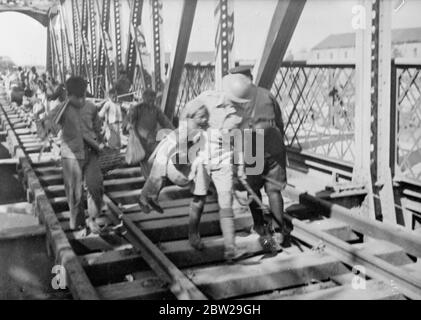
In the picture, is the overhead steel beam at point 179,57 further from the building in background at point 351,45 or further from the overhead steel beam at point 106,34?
the building in background at point 351,45

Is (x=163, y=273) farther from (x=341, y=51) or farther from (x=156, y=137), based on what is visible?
(x=341, y=51)

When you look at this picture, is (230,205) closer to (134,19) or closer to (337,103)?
(337,103)

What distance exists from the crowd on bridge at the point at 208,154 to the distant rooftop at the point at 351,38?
2345 inches

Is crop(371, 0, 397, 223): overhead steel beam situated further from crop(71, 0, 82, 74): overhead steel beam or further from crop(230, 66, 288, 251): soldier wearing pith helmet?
crop(71, 0, 82, 74): overhead steel beam

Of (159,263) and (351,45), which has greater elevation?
(351,45)

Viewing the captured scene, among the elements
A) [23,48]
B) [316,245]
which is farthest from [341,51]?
[316,245]

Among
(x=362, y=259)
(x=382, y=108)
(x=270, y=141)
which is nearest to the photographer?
(x=362, y=259)

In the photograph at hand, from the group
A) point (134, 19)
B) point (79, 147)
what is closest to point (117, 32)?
point (134, 19)

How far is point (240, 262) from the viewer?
4777mm

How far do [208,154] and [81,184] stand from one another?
150cm

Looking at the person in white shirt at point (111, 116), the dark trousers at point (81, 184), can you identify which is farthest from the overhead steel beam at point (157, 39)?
the dark trousers at point (81, 184)

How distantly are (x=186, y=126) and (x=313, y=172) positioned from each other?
3324mm

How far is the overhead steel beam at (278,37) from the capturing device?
5711 millimetres

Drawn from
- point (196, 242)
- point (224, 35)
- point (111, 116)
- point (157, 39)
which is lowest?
point (196, 242)
